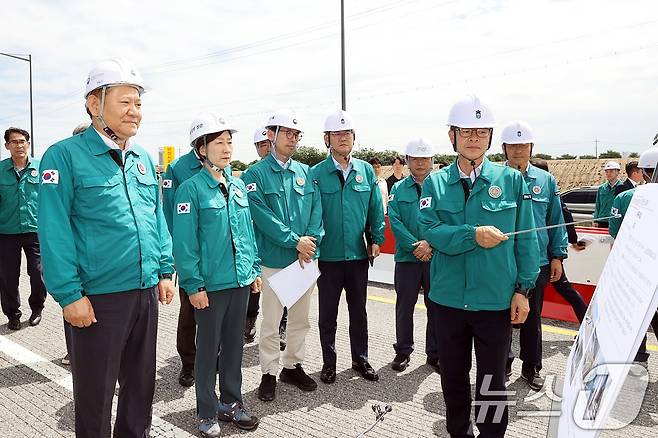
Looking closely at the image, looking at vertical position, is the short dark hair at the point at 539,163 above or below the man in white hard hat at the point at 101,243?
above

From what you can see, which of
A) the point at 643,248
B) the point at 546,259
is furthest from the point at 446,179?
the point at 643,248

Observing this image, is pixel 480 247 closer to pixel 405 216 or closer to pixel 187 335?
pixel 405 216

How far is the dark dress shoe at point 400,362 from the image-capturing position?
492 centimetres

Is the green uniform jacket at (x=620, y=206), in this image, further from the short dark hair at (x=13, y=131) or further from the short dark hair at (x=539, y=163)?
the short dark hair at (x=13, y=131)

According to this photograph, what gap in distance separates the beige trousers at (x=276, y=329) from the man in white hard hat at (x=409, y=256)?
98cm

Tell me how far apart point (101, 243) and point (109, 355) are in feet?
2.01

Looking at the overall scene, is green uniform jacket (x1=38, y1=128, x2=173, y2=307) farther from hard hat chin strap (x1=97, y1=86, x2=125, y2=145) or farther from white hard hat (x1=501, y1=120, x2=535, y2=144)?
white hard hat (x1=501, y1=120, x2=535, y2=144)

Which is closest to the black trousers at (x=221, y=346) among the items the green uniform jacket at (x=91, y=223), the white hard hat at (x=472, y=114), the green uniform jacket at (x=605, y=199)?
the green uniform jacket at (x=91, y=223)

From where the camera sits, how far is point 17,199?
6.26 metres

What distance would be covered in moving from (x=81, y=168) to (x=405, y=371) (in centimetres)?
334

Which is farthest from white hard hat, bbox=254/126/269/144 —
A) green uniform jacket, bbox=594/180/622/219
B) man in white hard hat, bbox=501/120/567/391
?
green uniform jacket, bbox=594/180/622/219

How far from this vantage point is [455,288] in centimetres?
323

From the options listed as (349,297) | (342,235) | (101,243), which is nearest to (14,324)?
(349,297)

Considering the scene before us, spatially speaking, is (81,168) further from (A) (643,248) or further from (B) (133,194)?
(A) (643,248)
